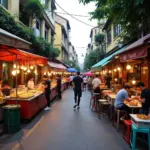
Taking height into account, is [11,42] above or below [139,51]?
above

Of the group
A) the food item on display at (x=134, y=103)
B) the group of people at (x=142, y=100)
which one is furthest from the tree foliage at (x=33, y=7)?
the food item on display at (x=134, y=103)

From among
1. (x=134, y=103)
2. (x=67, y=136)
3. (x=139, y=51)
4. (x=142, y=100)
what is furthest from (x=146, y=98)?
(x=67, y=136)

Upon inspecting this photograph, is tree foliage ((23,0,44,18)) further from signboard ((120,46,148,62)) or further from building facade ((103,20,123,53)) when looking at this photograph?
signboard ((120,46,148,62))

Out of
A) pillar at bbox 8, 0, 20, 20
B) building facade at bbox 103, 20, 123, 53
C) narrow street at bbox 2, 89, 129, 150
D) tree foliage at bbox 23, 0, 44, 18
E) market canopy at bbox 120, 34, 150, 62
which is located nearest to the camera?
narrow street at bbox 2, 89, 129, 150

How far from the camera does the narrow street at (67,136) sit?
5.97 metres

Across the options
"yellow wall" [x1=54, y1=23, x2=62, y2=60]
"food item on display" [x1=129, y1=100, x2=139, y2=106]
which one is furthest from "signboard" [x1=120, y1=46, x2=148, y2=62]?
"yellow wall" [x1=54, y1=23, x2=62, y2=60]

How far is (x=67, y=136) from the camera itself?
693 centimetres

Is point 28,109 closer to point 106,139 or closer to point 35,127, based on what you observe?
point 35,127

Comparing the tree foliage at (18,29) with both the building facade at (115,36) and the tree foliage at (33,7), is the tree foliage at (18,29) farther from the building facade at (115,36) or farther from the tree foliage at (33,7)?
the building facade at (115,36)

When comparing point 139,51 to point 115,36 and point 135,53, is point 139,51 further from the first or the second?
point 115,36

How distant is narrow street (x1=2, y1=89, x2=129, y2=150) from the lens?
597 centimetres

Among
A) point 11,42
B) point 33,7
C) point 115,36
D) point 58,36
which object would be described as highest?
point 58,36

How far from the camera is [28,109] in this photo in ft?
29.0

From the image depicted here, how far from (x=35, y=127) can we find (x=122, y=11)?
552cm
